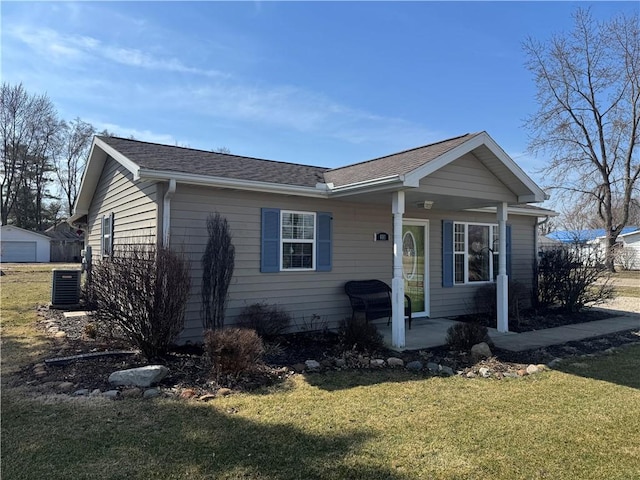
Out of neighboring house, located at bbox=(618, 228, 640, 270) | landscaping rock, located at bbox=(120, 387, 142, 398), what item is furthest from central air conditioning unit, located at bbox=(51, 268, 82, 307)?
neighboring house, located at bbox=(618, 228, 640, 270)

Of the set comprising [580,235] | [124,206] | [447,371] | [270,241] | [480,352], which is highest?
[580,235]

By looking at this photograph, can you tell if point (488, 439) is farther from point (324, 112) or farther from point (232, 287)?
point (324, 112)

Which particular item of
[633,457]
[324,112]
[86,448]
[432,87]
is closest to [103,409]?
[86,448]

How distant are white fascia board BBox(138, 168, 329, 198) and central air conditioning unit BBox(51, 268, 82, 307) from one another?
229 inches

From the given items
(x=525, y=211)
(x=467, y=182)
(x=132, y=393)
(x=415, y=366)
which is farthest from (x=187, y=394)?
(x=525, y=211)

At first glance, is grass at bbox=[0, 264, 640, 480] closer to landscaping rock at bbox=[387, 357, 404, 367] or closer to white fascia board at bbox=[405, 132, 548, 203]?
landscaping rock at bbox=[387, 357, 404, 367]

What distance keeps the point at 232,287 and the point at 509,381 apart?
4.41m

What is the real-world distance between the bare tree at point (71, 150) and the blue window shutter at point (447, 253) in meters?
37.9

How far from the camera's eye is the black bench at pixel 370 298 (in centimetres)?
808

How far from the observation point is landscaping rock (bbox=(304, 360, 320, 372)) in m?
5.55

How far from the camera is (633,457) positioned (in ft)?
10.6

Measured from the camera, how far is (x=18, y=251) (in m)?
36.9

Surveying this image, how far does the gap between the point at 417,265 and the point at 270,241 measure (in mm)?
3837

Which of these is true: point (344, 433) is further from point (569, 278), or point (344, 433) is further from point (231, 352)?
point (569, 278)
